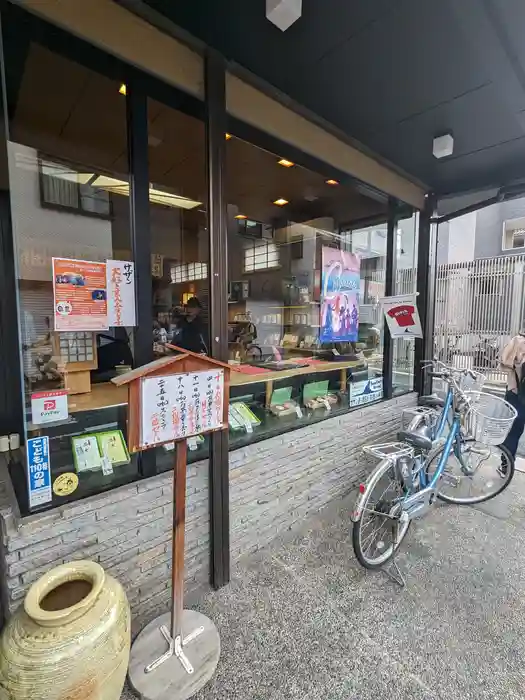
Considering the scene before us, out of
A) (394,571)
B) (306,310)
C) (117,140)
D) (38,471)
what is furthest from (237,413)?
(117,140)

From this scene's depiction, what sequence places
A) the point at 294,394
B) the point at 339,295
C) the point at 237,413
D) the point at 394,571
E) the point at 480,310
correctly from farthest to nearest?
the point at 480,310
the point at 339,295
the point at 294,394
the point at 237,413
the point at 394,571

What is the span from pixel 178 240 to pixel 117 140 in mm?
1186

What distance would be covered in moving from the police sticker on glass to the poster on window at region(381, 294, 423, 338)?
2.95 metres

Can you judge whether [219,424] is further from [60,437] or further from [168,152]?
[168,152]

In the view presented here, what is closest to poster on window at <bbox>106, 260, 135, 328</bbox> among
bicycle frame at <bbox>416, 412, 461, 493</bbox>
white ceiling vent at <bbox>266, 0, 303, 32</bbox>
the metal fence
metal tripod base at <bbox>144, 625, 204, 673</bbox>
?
white ceiling vent at <bbox>266, 0, 303, 32</bbox>

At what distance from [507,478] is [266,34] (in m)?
3.53

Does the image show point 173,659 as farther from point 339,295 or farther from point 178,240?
point 178,240

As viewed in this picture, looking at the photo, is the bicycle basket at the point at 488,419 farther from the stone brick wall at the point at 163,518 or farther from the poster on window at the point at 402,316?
the stone brick wall at the point at 163,518

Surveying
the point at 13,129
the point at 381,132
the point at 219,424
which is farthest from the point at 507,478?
the point at 13,129

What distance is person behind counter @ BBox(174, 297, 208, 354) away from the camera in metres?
2.02

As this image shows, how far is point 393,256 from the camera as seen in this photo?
136 inches

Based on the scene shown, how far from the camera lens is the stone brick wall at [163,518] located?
1379 mm

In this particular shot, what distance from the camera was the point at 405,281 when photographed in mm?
3656

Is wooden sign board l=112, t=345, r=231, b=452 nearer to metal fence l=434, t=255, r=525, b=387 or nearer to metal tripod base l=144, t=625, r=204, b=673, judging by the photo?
metal tripod base l=144, t=625, r=204, b=673
